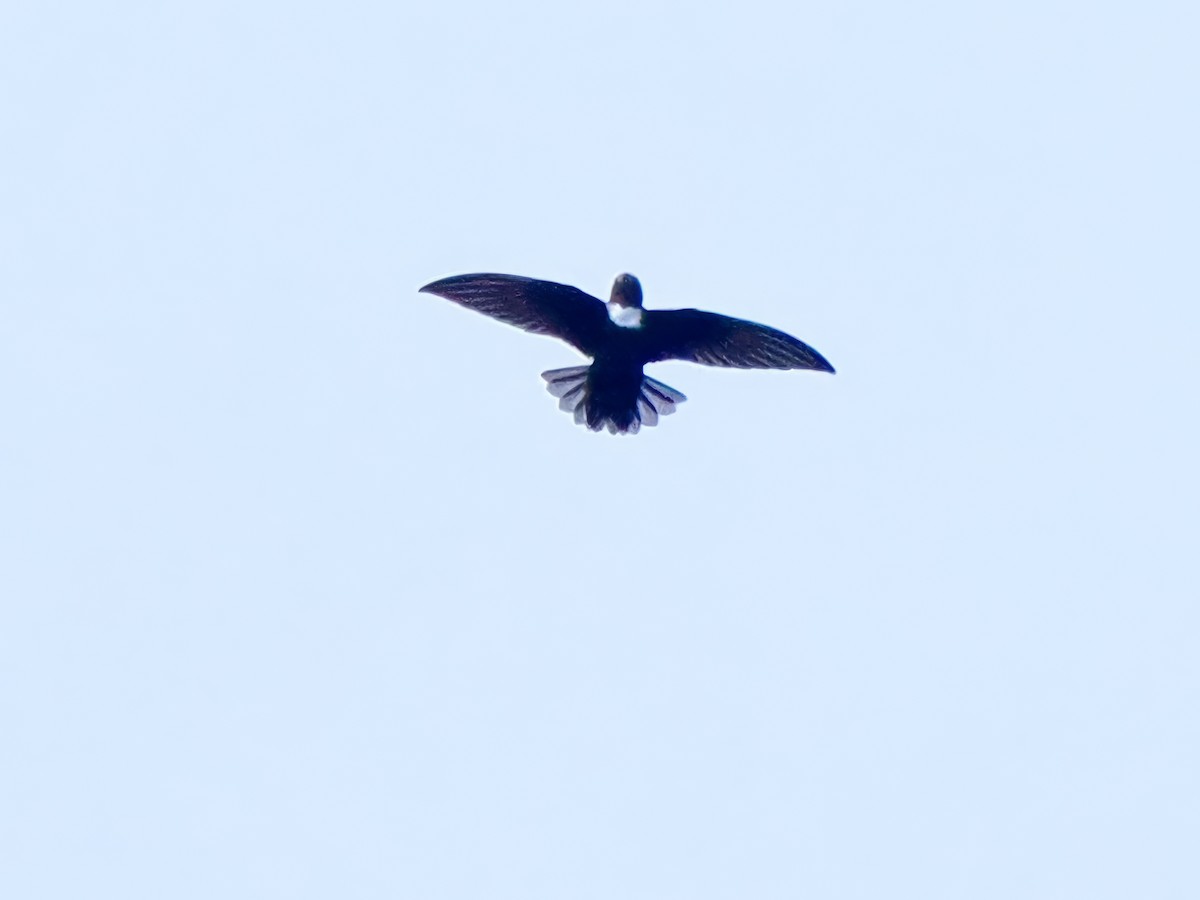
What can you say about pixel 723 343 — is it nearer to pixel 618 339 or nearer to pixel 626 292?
pixel 618 339

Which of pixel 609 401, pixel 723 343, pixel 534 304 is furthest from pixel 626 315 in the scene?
pixel 723 343

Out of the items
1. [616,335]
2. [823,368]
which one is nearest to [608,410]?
[616,335]

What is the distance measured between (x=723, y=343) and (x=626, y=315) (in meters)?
1.06

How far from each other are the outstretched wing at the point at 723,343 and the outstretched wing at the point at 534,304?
51cm

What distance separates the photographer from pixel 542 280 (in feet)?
57.2

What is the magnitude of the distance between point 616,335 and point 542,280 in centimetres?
83

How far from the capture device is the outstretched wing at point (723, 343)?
17.7 metres

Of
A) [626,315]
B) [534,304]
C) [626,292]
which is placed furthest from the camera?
[534,304]

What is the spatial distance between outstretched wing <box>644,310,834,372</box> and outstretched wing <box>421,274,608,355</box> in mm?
514

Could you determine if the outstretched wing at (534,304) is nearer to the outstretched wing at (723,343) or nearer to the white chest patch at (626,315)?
the white chest patch at (626,315)

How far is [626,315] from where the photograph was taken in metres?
17.5

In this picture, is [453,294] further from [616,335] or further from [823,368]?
[823,368]

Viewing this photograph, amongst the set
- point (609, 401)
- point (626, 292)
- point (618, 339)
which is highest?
point (626, 292)

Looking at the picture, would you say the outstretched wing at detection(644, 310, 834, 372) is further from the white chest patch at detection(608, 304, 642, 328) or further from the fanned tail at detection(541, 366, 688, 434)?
the fanned tail at detection(541, 366, 688, 434)
